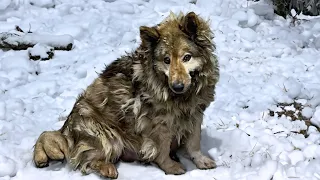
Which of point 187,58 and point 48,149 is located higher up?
point 187,58

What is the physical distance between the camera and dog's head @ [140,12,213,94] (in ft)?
14.6

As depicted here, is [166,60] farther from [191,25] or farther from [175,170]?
[175,170]

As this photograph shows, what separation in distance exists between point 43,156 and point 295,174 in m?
2.26

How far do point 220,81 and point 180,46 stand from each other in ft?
6.75

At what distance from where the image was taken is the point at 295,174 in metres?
4.39

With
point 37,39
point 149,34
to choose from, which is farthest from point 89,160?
point 37,39

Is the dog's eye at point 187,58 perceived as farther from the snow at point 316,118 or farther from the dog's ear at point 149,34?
the snow at point 316,118

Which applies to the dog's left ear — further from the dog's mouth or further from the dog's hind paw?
the dog's hind paw

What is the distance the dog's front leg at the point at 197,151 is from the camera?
16.0 ft

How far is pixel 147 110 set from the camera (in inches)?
188

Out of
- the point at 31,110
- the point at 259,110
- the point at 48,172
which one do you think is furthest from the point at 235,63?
the point at 48,172

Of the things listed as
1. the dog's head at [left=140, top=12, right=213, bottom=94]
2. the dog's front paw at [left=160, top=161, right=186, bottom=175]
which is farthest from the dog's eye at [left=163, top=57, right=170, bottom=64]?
the dog's front paw at [left=160, top=161, right=186, bottom=175]

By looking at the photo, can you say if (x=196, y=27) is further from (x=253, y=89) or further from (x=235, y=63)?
(x=235, y=63)

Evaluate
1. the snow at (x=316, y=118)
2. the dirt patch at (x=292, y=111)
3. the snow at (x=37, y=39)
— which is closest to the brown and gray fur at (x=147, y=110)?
the dirt patch at (x=292, y=111)
